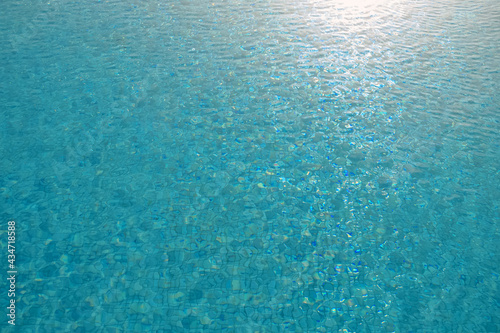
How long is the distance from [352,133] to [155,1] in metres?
3.42

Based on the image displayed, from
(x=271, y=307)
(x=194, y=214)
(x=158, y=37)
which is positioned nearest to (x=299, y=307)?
(x=271, y=307)

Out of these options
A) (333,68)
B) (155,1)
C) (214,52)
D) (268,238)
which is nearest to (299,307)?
(268,238)

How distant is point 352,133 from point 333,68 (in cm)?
102

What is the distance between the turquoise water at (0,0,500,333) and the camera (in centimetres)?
183

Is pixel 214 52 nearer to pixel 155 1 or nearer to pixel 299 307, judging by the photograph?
pixel 155 1

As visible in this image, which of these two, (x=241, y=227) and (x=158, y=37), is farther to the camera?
(x=158, y=37)

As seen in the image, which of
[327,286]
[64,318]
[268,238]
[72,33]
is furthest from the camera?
[72,33]

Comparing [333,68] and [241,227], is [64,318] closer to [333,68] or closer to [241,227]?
[241,227]

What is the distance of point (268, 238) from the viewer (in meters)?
2.14

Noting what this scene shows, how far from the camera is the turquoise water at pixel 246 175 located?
1.83 meters

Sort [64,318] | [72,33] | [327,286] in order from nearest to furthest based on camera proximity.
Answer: [64,318] → [327,286] → [72,33]

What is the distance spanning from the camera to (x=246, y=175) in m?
2.54

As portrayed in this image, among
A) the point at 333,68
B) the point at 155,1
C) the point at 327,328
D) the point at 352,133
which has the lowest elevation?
the point at 327,328

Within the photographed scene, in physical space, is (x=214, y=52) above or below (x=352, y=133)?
above
